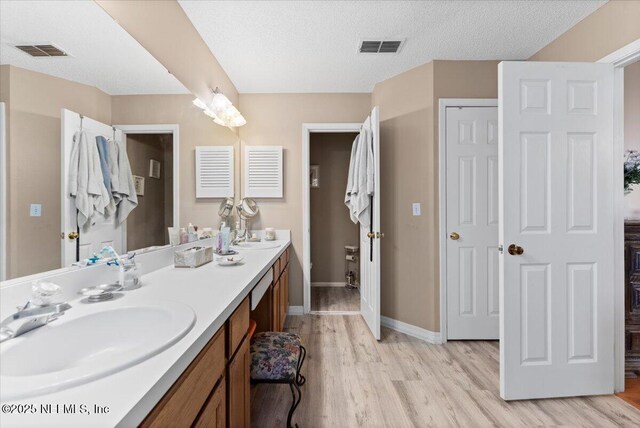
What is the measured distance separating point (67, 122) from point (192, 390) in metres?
0.97

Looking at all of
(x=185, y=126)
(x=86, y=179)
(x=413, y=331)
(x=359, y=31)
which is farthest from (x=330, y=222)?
(x=86, y=179)

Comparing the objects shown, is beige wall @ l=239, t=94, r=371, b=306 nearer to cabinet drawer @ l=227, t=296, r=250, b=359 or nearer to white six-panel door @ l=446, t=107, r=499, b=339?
white six-panel door @ l=446, t=107, r=499, b=339

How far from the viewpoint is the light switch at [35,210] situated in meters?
0.87

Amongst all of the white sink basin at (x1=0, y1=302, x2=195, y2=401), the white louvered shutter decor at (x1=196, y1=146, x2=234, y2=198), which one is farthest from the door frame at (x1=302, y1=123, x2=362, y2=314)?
the white sink basin at (x1=0, y1=302, x2=195, y2=401)

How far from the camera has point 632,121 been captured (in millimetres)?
2223

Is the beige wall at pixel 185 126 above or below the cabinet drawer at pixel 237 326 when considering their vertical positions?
above

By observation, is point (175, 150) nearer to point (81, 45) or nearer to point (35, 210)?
point (81, 45)

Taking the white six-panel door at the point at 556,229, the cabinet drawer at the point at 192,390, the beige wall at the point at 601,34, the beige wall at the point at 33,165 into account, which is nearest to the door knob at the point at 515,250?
the white six-panel door at the point at 556,229

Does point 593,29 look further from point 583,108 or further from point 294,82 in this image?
point 294,82

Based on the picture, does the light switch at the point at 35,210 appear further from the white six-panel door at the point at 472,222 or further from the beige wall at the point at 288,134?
→ the white six-panel door at the point at 472,222

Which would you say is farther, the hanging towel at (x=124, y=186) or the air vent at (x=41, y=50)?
the hanging towel at (x=124, y=186)

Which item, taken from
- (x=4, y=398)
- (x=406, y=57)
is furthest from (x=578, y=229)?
(x=4, y=398)

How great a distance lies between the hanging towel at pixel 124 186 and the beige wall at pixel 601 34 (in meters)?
2.85

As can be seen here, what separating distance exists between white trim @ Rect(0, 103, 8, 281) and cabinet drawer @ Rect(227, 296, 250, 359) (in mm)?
665
